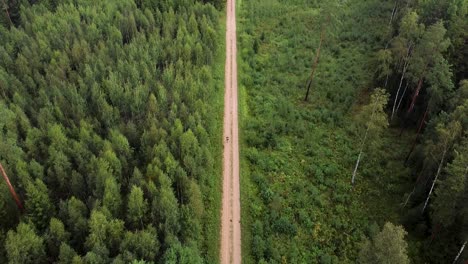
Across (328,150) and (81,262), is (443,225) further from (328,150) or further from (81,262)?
(81,262)

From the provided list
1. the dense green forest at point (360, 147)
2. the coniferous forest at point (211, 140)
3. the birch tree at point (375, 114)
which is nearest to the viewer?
the coniferous forest at point (211, 140)

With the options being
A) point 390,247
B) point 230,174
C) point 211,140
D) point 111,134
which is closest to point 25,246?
point 111,134

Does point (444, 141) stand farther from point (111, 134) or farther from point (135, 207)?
point (111, 134)

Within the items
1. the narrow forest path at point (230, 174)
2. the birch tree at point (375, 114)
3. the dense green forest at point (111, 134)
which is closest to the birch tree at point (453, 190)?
the birch tree at point (375, 114)

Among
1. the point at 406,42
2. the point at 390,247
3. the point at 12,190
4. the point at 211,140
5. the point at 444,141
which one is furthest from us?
the point at 406,42

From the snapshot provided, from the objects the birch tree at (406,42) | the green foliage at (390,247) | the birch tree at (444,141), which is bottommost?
the green foliage at (390,247)

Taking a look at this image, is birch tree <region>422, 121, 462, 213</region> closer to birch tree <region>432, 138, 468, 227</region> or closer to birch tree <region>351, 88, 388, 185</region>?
birch tree <region>432, 138, 468, 227</region>

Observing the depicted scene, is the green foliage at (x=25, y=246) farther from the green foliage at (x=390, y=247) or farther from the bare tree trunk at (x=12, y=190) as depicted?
the green foliage at (x=390, y=247)

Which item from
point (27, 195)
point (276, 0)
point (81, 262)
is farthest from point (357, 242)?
point (276, 0)
